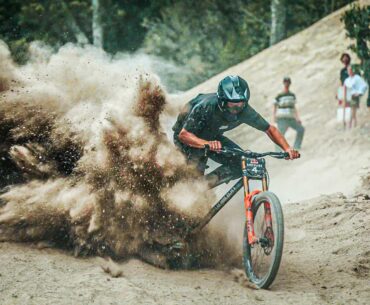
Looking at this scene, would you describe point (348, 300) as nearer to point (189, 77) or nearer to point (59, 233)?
point (59, 233)

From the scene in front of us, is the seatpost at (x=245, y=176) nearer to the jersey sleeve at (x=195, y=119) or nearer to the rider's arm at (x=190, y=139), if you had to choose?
A: the rider's arm at (x=190, y=139)

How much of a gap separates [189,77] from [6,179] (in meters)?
19.7

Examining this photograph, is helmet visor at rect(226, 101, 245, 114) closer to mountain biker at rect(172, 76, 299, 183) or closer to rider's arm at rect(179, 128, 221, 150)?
mountain biker at rect(172, 76, 299, 183)

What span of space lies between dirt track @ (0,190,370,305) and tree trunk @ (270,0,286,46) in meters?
16.8

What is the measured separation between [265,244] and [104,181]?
1.77m

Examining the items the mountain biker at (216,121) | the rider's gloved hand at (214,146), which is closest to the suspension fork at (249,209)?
the rider's gloved hand at (214,146)

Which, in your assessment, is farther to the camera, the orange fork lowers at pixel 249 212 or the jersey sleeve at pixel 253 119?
the jersey sleeve at pixel 253 119

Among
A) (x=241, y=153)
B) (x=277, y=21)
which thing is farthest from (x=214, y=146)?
(x=277, y=21)

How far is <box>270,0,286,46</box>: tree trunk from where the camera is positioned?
74.7 ft

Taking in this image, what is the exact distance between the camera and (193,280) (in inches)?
223

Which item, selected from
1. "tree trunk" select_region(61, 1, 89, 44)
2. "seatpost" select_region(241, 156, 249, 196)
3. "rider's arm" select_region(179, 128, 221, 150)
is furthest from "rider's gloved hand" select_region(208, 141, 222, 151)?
"tree trunk" select_region(61, 1, 89, 44)

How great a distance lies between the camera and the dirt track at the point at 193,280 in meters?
4.88

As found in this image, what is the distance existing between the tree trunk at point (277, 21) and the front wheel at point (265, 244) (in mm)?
18258

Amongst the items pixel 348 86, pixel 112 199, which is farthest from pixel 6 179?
pixel 348 86
